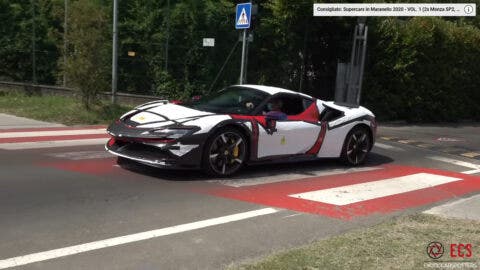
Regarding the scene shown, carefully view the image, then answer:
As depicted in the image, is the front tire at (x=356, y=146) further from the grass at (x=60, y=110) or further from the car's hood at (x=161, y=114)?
the grass at (x=60, y=110)

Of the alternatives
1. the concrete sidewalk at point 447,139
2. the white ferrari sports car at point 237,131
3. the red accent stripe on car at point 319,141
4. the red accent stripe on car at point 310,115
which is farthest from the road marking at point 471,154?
the red accent stripe on car at point 310,115

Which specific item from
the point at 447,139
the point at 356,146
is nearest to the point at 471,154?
the point at 447,139

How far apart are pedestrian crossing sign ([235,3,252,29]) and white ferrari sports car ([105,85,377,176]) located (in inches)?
196

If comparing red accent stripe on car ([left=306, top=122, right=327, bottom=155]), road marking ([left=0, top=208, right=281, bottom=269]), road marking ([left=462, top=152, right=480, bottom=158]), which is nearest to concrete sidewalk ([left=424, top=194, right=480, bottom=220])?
road marking ([left=0, top=208, right=281, bottom=269])

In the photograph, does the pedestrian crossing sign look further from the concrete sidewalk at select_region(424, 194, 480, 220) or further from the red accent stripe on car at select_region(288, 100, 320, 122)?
the concrete sidewalk at select_region(424, 194, 480, 220)

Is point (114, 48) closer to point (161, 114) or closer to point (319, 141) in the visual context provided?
point (161, 114)

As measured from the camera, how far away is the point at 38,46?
57.8 ft

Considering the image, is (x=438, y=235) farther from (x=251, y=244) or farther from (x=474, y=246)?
(x=251, y=244)

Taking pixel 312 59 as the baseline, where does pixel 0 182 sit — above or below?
below

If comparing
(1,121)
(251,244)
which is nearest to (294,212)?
(251,244)

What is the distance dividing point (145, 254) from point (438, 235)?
9.10 feet

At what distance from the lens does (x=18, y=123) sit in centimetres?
1234

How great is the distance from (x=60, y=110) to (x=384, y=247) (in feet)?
34.8

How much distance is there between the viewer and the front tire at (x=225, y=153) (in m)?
7.71
